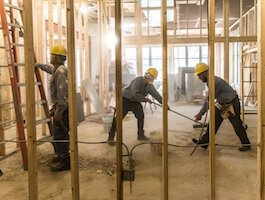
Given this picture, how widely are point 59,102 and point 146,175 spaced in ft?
4.14

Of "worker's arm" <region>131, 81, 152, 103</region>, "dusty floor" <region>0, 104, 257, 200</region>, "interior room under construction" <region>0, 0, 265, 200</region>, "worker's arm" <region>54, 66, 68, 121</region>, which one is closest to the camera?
"interior room under construction" <region>0, 0, 265, 200</region>

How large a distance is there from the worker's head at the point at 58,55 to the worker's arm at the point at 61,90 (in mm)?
135

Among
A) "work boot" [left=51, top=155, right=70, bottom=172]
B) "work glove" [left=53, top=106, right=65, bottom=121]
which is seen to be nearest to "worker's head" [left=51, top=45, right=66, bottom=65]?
"work glove" [left=53, top=106, right=65, bottom=121]

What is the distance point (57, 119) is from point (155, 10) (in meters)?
7.15

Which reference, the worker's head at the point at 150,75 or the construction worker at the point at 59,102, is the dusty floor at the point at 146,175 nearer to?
the construction worker at the point at 59,102

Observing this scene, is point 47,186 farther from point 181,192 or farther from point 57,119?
point 181,192

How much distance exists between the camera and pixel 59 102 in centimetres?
351

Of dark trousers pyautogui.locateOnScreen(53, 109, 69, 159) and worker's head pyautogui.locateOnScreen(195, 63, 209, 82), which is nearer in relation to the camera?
dark trousers pyautogui.locateOnScreen(53, 109, 69, 159)

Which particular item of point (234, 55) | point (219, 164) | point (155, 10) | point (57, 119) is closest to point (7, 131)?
point (57, 119)

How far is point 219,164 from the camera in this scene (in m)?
3.79

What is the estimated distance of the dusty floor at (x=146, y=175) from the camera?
Answer: 2939 mm

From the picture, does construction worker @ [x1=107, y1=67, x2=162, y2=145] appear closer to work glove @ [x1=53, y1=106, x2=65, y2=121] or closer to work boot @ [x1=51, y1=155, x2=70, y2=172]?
work boot @ [x1=51, y1=155, x2=70, y2=172]

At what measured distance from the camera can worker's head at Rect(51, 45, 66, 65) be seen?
3.57 meters

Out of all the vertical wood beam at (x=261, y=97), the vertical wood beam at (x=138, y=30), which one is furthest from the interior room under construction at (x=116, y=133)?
the vertical wood beam at (x=138, y=30)
